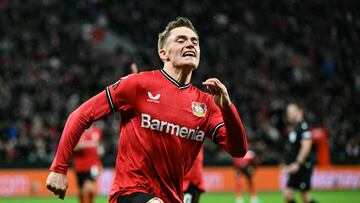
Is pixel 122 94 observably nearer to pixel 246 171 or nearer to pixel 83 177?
pixel 83 177

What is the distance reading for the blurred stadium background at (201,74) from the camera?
67.3 ft

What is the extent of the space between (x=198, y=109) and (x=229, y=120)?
1.29ft

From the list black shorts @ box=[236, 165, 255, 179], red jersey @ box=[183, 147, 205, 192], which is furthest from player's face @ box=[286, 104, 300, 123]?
black shorts @ box=[236, 165, 255, 179]

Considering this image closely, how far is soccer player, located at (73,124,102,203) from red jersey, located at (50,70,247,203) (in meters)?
9.25

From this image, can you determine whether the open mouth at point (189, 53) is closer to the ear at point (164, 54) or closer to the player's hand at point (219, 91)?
the ear at point (164, 54)

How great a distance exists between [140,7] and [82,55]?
284cm

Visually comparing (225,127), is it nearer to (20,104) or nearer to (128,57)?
(20,104)

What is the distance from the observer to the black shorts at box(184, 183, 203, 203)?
8086 millimetres

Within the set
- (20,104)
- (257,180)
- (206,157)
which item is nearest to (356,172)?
(257,180)

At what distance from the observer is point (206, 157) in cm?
2216

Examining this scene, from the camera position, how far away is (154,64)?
79.2 ft

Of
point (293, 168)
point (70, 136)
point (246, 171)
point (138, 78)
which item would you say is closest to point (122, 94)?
point (138, 78)

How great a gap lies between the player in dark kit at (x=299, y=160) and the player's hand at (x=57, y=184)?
316 inches

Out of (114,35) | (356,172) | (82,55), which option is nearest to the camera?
(356,172)
